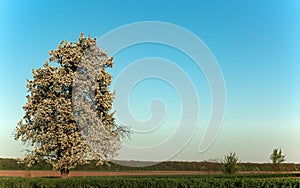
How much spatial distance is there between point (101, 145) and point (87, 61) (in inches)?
260

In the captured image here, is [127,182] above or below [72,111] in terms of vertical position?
below

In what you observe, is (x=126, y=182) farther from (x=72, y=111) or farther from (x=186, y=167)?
(x=186, y=167)

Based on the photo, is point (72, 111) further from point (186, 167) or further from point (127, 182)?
point (186, 167)

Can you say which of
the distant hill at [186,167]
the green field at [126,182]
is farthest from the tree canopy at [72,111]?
the distant hill at [186,167]

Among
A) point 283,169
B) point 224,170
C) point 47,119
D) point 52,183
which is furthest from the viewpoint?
point 283,169

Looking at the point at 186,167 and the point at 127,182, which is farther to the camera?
the point at 186,167

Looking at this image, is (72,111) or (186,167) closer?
(72,111)

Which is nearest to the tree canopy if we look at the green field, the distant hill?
the green field

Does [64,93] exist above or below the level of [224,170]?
above

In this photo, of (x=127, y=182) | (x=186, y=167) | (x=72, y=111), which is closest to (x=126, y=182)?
(x=127, y=182)

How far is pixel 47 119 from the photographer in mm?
30531

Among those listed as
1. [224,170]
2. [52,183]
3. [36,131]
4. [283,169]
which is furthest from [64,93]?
[283,169]

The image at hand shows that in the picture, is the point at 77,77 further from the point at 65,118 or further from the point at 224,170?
the point at 224,170

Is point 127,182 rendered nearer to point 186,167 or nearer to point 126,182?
point 126,182
